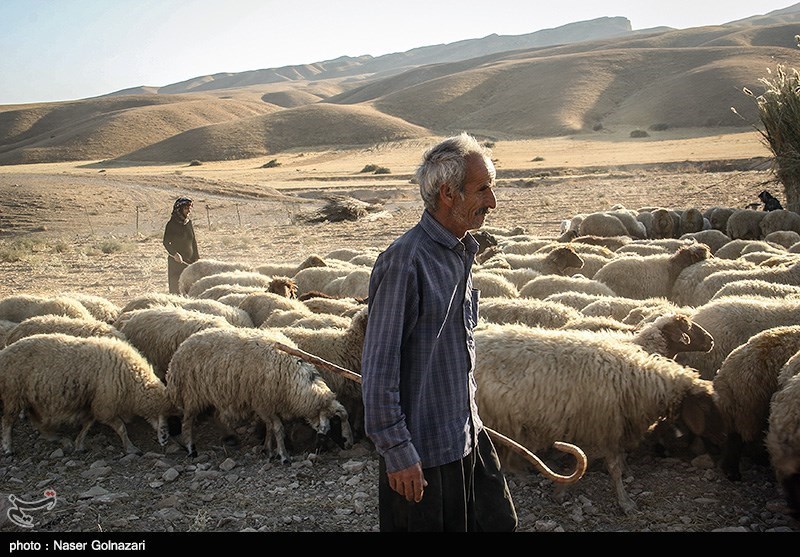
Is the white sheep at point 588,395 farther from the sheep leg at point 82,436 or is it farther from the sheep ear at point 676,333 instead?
the sheep leg at point 82,436

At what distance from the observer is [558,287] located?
936cm

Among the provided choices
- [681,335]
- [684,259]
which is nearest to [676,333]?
[681,335]

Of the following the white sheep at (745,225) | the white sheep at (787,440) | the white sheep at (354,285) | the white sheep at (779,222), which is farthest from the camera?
the white sheep at (745,225)

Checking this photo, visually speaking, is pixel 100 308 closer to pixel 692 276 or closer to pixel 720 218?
pixel 692 276

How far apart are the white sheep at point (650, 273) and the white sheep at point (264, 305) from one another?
450cm

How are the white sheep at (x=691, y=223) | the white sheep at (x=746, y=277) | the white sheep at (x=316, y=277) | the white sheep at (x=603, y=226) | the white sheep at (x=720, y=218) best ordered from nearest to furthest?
the white sheep at (x=746, y=277) < the white sheep at (x=316, y=277) < the white sheep at (x=603, y=226) < the white sheep at (x=691, y=223) < the white sheep at (x=720, y=218)

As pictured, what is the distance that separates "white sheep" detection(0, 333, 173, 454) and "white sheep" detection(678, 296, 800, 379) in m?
4.90

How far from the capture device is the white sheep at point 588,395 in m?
4.93

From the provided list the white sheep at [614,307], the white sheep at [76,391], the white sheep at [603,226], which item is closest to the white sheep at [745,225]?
the white sheep at [603,226]

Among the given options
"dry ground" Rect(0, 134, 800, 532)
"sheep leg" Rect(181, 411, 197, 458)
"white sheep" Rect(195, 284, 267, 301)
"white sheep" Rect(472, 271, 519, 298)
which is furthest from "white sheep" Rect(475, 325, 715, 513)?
"white sheep" Rect(195, 284, 267, 301)

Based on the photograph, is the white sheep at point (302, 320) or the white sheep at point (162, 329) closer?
the white sheep at point (162, 329)

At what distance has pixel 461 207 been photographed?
290cm

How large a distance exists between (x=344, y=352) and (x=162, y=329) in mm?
Result: 2264

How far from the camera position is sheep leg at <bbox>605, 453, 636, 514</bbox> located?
474cm
